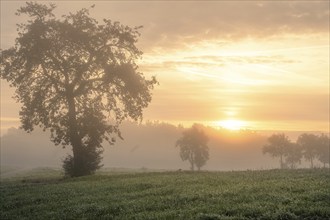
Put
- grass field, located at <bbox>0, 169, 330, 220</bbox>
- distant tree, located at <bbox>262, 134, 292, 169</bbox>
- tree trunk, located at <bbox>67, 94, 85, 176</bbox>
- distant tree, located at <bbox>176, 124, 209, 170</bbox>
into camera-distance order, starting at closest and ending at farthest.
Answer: grass field, located at <bbox>0, 169, 330, 220</bbox>
tree trunk, located at <bbox>67, 94, 85, 176</bbox>
distant tree, located at <bbox>176, 124, 209, 170</bbox>
distant tree, located at <bbox>262, 134, 292, 169</bbox>

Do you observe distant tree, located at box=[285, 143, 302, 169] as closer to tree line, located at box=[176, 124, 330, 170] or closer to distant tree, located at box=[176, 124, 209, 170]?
tree line, located at box=[176, 124, 330, 170]

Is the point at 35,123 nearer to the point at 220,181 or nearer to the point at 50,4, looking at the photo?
the point at 50,4

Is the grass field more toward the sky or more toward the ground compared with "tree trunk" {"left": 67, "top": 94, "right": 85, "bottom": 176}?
more toward the ground

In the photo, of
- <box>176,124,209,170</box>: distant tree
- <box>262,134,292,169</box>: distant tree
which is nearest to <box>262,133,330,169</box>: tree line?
<box>262,134,292,169</box>: distant tree

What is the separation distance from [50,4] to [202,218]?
52.5 m

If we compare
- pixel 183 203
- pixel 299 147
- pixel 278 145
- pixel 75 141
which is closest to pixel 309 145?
pixel 299 147

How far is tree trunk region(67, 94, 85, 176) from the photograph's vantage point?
59.8 metres

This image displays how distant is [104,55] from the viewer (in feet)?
204

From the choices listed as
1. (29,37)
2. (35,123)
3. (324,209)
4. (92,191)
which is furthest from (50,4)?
(324,209)

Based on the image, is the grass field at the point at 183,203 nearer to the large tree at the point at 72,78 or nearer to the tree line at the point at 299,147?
the large tree at the point at 72,78

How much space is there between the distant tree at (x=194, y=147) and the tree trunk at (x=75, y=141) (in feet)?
273

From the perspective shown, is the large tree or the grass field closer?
the grass field

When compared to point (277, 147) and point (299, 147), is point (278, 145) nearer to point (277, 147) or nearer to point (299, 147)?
point (277, 147)

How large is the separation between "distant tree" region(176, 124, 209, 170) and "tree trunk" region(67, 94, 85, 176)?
83.3m
